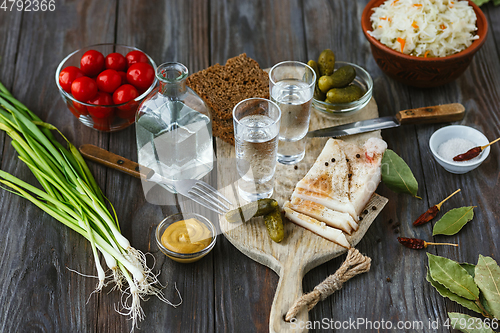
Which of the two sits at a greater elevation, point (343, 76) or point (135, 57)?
point (135, 57)

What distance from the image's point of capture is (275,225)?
238 centimetres

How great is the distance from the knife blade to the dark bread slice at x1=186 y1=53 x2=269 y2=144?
0.47 metres

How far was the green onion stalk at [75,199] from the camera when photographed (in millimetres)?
2260

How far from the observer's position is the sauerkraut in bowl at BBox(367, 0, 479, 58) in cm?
296

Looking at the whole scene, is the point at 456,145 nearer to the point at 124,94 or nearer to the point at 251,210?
the point at 251,210

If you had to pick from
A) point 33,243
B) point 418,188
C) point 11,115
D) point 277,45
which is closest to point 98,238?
point 33,243

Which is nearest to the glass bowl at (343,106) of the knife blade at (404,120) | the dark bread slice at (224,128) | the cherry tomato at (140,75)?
the knife blade at (404,120)

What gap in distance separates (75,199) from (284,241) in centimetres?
114

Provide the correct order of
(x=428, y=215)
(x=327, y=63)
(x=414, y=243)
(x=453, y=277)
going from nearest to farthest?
1. (x=453, y=277)
2. (x=414, y=243)
3. (x=428, y=215)
4. (x=327, y=63)

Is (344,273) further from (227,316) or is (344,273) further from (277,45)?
(277,45)

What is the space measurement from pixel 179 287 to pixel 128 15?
2520 mm

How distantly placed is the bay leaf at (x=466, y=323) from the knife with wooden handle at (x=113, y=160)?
1.76 meters

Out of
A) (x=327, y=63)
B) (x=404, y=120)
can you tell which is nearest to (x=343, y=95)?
(x=327, y=63)

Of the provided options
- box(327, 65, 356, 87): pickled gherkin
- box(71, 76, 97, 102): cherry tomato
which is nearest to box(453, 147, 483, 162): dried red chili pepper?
box(327, 65, 356, 87): pickled gherkin
